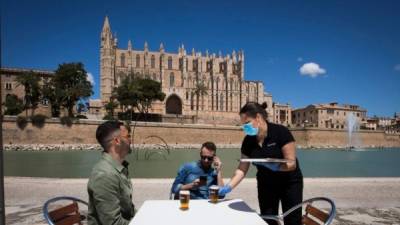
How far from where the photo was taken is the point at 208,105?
75.8 meters

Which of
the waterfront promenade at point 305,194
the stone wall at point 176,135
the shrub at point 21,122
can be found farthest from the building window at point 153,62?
the waterfront promenade at point 305,194

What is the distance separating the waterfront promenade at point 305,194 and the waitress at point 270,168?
2.09 m

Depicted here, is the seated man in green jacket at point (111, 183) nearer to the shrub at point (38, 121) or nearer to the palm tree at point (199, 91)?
the shrub at point (38, 121)

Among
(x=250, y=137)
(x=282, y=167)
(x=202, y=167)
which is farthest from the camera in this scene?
(x=202, y=167)

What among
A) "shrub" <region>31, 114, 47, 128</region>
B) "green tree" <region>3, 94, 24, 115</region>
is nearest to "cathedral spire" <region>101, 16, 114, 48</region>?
"green tree" <region>3, 94, 24, 115</region>

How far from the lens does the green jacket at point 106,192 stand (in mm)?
2529

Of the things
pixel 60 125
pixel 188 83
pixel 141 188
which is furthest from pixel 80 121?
pixel 141 188

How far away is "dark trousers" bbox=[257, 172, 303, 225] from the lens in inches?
134

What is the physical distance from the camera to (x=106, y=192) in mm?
2541

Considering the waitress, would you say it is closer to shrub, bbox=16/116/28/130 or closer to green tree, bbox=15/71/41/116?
shrub, bbox=16/116/28/130

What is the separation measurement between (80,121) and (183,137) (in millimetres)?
14876

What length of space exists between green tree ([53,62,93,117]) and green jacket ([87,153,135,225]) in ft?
153

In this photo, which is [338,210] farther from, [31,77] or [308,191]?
[31,77]

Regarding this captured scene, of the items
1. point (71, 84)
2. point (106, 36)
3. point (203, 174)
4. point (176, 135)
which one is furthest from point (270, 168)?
point (106, 36)
